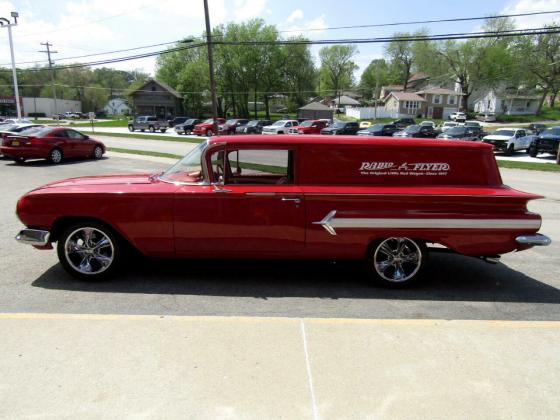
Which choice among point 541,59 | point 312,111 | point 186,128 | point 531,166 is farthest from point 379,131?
point 541,59

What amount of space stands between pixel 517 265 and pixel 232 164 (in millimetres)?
4136

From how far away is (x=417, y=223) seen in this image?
4.57 m

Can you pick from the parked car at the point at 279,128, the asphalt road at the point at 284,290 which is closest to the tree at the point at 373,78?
the parked car at the point at 279,128

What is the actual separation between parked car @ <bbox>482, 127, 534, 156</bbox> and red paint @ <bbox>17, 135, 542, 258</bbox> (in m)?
25.6

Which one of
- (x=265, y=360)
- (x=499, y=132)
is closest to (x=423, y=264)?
(x=265, y=360)

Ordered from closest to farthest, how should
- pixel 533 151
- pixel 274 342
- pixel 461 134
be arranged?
pixel 274 342
pixel 533 151
pixel 461 134

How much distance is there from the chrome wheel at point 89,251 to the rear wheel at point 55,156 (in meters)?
13.4

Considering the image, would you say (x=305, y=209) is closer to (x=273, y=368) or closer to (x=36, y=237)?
(x=273, y=368)

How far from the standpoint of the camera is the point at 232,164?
4.81 m

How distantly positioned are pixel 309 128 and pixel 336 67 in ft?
233

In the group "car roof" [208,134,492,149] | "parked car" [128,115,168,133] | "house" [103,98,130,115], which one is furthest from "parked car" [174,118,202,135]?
"house" [103,98,130,115]

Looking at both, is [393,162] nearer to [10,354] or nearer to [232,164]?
[232,164]

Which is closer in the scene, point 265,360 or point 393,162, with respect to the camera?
point 265,360

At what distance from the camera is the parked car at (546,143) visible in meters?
25.0
